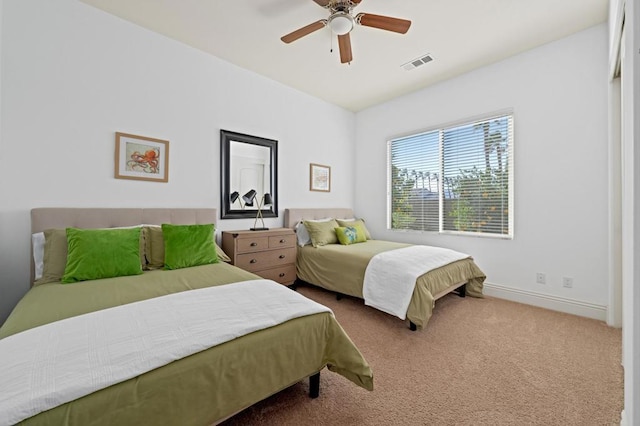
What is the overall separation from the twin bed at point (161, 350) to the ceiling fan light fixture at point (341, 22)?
209 centimetres

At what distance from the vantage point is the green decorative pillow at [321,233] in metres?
3.66

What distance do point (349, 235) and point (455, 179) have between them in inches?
66.4

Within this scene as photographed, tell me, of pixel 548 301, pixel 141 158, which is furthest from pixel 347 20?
pixel 548 301

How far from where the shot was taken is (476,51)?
10.00 feet

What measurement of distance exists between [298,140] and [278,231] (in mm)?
1575

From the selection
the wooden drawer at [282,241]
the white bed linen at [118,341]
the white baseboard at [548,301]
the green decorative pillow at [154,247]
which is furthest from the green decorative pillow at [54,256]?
the white baseboard at [548,301]

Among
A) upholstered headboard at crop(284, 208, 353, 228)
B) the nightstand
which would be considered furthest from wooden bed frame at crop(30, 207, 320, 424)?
upholstered headboard at crop(284, 208, 353, 228)

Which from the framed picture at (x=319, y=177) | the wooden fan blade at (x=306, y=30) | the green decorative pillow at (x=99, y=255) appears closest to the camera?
the green decorative pillow at (x=99, y=255)

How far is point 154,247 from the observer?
2398 millimetres

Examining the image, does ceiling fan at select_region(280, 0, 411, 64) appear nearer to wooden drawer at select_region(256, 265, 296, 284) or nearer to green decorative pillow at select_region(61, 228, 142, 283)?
green decorative pillow at select_region(61, 228, 142, 283)

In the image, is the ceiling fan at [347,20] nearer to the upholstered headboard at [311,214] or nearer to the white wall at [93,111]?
the white wall at [93,111]

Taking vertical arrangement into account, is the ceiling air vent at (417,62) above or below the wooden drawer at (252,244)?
above

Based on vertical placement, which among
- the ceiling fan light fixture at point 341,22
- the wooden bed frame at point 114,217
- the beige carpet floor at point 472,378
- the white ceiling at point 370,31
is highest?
the white ceiling at point 370,31

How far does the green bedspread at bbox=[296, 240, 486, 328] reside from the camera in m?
2.37
